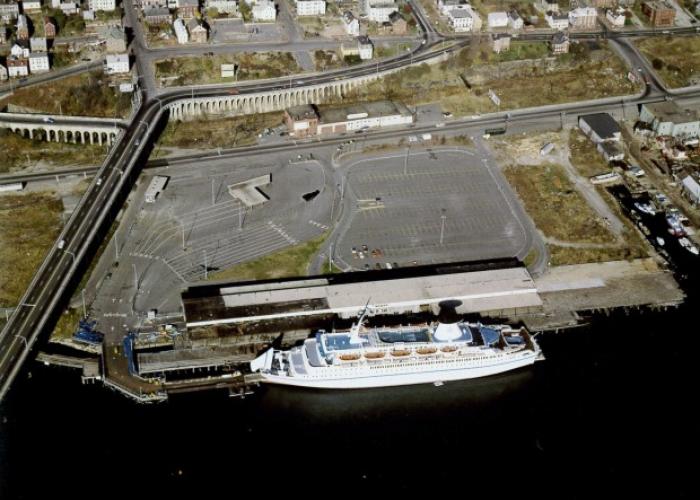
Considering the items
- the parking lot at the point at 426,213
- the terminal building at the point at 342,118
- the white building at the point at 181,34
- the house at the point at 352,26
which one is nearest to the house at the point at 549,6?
the house at the point at 352,26

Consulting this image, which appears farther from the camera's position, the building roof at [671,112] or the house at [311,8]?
the house at [311,8]

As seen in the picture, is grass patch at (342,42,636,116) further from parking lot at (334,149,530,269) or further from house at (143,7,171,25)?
house at (143,7,171,25)

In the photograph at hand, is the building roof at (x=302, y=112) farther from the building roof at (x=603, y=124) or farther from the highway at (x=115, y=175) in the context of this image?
the building roof at (x=603, y=124)

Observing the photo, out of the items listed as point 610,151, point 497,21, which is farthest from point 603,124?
point 497,21

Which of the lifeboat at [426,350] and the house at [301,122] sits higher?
the house at [301,122]

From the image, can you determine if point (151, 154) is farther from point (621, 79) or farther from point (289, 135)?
point (621, 79)

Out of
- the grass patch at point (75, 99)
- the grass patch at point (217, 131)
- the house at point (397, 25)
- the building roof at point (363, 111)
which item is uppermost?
the house at point (397, 25)

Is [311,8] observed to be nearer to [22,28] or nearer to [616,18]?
[22,28]
